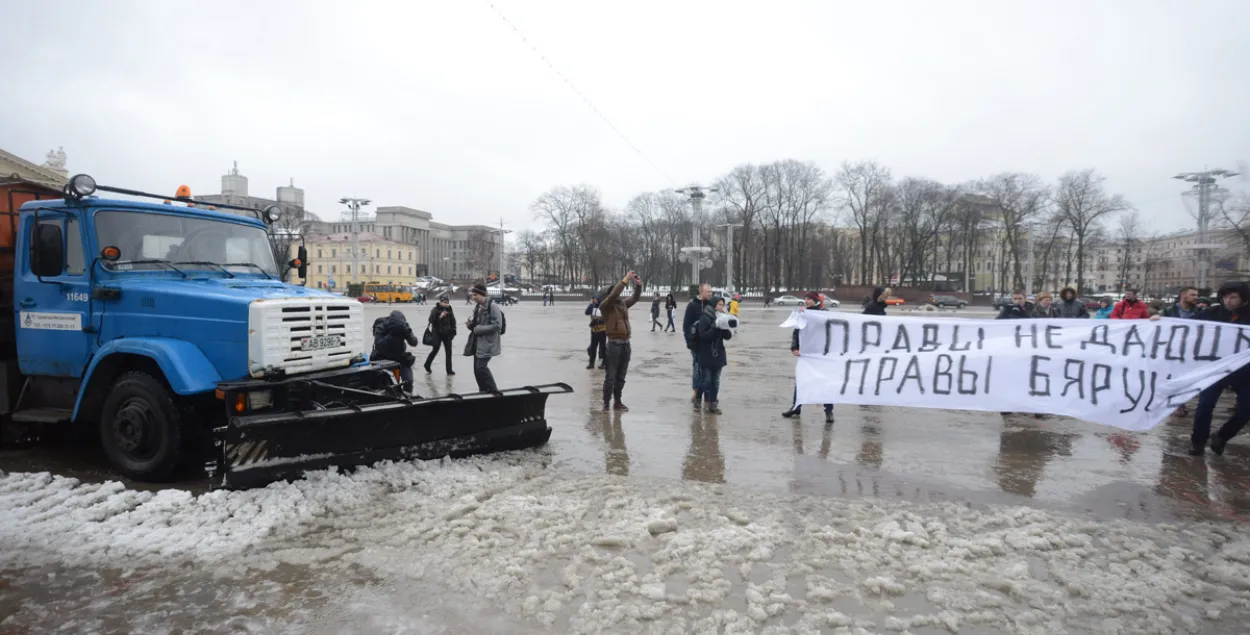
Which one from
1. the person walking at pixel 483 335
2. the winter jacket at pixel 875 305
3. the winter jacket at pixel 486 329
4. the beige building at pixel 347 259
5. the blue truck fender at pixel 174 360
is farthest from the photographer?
the beige building at pixel 347 259

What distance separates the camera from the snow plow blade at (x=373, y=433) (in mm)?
5477

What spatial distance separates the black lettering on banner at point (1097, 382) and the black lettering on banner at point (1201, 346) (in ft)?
2.91

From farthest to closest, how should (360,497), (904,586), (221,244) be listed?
(221,244), (360,497), (904,586)

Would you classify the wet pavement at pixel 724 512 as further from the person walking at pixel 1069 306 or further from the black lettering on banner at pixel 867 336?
the person walking at pixel 1069 306

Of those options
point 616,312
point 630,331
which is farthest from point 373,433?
point 630,331

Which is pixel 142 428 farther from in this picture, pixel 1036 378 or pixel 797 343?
pixel 1036 378

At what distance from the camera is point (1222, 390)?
24.8 feet

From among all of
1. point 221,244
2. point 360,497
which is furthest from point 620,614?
point 221,244

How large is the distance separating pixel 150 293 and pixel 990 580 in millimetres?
6955

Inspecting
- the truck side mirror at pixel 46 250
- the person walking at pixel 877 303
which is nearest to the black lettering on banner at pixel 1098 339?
the person walking at pixel 877 303

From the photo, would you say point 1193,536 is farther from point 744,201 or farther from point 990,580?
point 744,201

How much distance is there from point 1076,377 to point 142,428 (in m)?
9.37

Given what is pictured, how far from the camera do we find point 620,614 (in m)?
3.73

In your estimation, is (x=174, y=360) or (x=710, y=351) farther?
(x=710, y=351)
